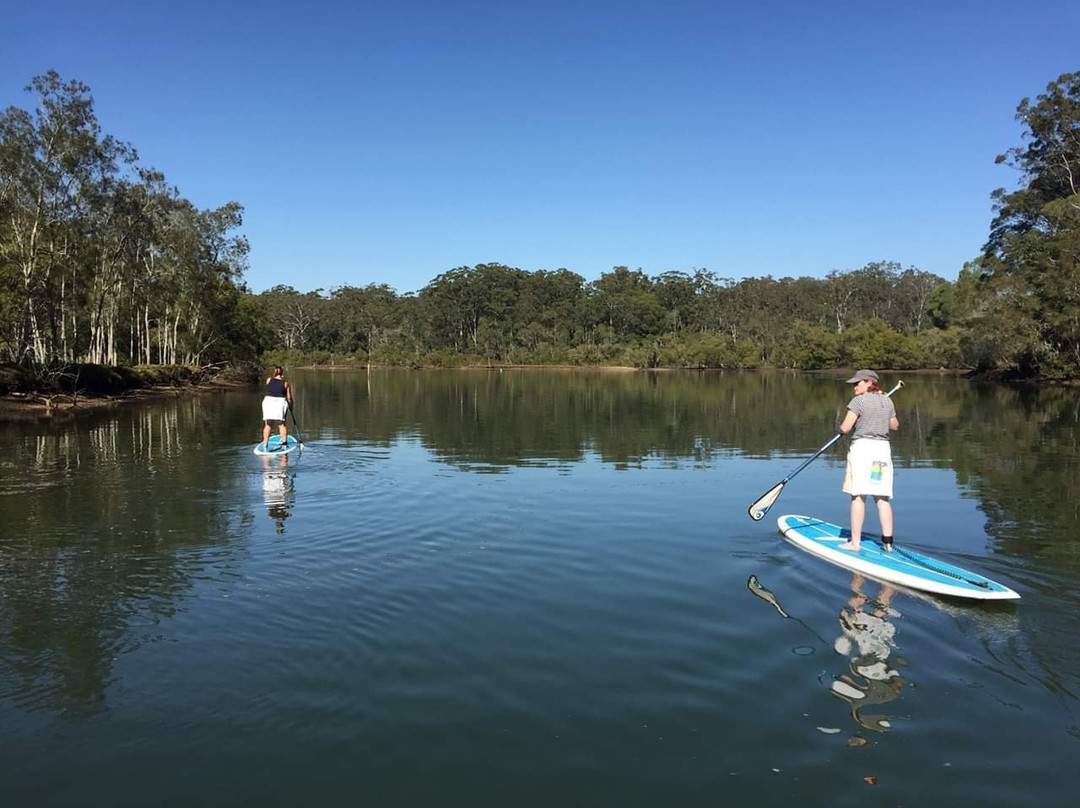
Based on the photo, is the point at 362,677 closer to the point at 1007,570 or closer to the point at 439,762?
the point at 439,762

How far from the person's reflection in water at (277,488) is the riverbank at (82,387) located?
2061 centimetres

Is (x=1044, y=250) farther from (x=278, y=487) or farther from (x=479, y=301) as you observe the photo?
(x=479, y=301)

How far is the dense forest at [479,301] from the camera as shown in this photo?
126 ft

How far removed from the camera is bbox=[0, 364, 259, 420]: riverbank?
3372cm

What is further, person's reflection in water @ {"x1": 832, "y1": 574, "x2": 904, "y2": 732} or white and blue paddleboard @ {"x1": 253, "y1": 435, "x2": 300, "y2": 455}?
white and blue paddleboard @ {"x1": 253, "y1": 435, "x2": 300, "y2": 455}

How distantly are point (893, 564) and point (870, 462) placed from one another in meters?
1.35

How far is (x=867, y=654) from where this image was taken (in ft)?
21.4

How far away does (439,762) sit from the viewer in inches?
187

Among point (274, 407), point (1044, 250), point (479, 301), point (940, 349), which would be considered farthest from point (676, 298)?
point (274, 407)

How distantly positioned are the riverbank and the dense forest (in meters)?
1.36

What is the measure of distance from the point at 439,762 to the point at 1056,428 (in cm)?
2943

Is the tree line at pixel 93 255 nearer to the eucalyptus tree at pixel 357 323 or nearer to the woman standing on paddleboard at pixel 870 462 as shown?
the woman standing on paddleboard at pixel 870 462

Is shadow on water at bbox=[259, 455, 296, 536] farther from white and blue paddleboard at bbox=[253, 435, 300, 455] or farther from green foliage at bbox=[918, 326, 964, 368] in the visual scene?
green foliage at bbox=[918, 326, 964, 368]

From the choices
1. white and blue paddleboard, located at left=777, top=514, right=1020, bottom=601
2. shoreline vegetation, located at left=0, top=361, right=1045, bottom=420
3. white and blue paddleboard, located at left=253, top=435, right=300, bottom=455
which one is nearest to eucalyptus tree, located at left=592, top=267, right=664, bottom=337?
shoreline vegetation, located at left=0, top=361, right=1045, bottom=420
